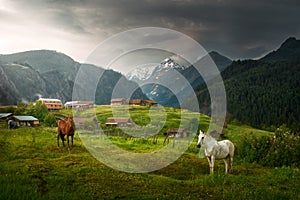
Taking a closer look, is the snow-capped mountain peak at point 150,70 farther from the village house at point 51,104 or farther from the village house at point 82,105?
the village house at point 51,104

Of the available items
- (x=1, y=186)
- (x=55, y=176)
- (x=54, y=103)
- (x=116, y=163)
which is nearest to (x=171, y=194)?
(x=55, y=176)

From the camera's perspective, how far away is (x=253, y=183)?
18.2 m

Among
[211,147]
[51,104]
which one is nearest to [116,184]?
[211,147]

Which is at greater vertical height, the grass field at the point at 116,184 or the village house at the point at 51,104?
the village house at the point at 51,104

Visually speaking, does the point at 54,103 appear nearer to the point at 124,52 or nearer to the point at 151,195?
the point at 124,52

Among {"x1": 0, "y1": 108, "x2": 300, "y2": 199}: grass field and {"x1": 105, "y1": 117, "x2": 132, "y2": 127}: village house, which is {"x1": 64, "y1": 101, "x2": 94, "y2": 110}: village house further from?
{"x1": 0, "y1": 108, "x2": 300, "y2": 199}: grass field

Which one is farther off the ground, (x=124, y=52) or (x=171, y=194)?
(x=124, y=52)

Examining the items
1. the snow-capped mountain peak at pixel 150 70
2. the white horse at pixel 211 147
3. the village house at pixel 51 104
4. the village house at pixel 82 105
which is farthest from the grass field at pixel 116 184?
the village house at pixel 51 104

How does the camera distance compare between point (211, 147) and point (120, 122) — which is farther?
point (120, 122)

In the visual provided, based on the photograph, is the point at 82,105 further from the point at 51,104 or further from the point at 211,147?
the point at 211,147

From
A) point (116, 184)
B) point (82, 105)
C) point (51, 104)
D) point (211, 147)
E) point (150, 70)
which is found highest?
point (150, 70)

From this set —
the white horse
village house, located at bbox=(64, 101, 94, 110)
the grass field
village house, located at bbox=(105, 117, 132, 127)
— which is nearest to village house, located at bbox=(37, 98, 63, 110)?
village house, located at bbox=(64, 101, 94, 110)

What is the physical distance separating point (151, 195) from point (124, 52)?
1640 cm

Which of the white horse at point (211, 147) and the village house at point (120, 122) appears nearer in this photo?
the white horse at point (211, 147)
